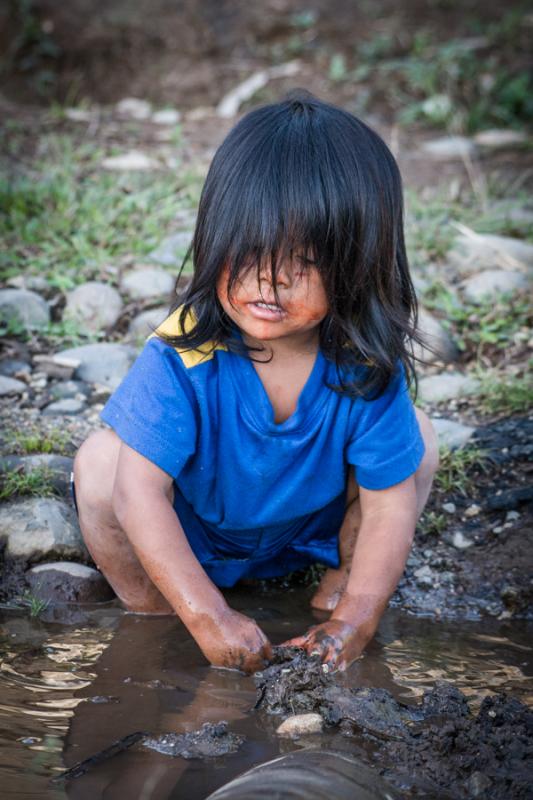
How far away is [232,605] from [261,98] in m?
4.02

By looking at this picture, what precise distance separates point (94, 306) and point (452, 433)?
1.35 meters


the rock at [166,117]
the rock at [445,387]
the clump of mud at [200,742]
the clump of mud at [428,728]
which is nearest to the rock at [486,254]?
the rock at [445,387]

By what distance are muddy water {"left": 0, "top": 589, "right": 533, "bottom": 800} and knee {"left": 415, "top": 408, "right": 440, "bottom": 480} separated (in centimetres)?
→ 43

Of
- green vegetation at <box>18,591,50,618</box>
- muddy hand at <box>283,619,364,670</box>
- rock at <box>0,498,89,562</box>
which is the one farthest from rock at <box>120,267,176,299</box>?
muddy hand at <box>283,619,364,670</box>

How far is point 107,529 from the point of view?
2.54 metres

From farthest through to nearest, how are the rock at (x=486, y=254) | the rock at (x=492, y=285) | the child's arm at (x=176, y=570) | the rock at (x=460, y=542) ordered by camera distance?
the rock at (x=486, y=254)
the rock at (x=492, y=285)
the rock at (x=460, y=542)
the child's arm at (x=176, y=570)

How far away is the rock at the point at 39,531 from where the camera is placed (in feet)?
9.05

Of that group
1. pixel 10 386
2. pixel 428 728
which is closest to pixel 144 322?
pixel 10 386

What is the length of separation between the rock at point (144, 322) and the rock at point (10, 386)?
479mm

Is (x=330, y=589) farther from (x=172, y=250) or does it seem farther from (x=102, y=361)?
(x=172, y=250)

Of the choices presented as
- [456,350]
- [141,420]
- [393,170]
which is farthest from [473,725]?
[456,350]

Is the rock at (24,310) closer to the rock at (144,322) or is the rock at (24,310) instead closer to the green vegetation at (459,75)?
the rock at (144,322)

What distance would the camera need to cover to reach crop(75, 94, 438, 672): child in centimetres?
212

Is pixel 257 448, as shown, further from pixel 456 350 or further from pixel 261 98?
pixel 261 98
